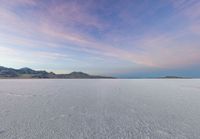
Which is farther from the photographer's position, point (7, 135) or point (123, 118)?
point (123, 118)

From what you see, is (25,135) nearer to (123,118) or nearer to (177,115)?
(123,118)

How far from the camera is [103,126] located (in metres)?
3.64

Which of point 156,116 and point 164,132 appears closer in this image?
point 164,132

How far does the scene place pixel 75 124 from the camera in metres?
3.80

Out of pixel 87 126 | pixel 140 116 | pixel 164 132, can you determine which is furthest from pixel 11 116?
pixel 164 132

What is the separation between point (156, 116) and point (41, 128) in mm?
3744

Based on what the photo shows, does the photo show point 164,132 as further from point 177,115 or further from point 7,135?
point 7,135

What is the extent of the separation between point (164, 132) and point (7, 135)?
3.83 meters

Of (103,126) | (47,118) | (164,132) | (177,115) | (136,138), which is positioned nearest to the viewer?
(136,138)

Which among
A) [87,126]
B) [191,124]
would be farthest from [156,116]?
[87,126]

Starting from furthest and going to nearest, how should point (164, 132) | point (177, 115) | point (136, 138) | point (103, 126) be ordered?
point (177, 115)
point (103, 126)
point (164, 132)
point (136, 138)

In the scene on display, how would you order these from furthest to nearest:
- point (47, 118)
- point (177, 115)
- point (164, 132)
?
point (177, 115) → point (47, 118) → point (164, 132)

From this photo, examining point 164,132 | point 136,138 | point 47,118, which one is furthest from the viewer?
point 47,118

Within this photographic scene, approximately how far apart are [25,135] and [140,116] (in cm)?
355
